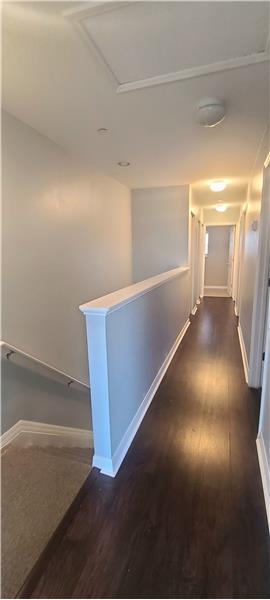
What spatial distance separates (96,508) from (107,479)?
19 cm

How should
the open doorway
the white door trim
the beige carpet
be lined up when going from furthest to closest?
the open doorway < the white door trim < the beige carpet

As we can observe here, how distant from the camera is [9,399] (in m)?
2.43

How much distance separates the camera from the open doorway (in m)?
8.26

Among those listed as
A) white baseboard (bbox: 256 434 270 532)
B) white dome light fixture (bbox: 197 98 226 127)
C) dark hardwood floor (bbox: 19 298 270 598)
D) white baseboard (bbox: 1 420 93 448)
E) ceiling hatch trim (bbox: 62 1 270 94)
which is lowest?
white baseboard (bbox: 1 420 93 448)

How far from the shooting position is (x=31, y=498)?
2.00 meters

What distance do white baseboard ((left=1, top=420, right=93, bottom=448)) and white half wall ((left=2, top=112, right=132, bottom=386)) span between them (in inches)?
22.4

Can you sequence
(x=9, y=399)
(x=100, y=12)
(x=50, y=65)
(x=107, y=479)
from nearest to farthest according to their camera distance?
(x=100, y=12), (x=50, y=65), (x=107, y=479), (x=9, y=399)

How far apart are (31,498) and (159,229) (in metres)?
3.89

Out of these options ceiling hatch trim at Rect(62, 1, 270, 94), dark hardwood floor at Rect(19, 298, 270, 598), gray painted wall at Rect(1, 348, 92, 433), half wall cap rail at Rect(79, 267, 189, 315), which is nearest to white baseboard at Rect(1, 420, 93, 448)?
gray painted wall at Rect(1, 348, 92, 433)

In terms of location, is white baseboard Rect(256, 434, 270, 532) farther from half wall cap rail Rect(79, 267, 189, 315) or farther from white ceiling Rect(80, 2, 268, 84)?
white ceiling Rect(80, 2, 268, 84)

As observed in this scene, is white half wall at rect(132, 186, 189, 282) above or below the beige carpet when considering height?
above

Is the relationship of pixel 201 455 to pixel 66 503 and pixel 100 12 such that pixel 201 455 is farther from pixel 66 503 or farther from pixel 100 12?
pixel 100 12

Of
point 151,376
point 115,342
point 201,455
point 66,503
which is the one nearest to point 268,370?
point 201,455

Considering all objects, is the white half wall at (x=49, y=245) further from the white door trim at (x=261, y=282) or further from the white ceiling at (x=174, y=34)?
the white door trim at (x=261, y=282)
